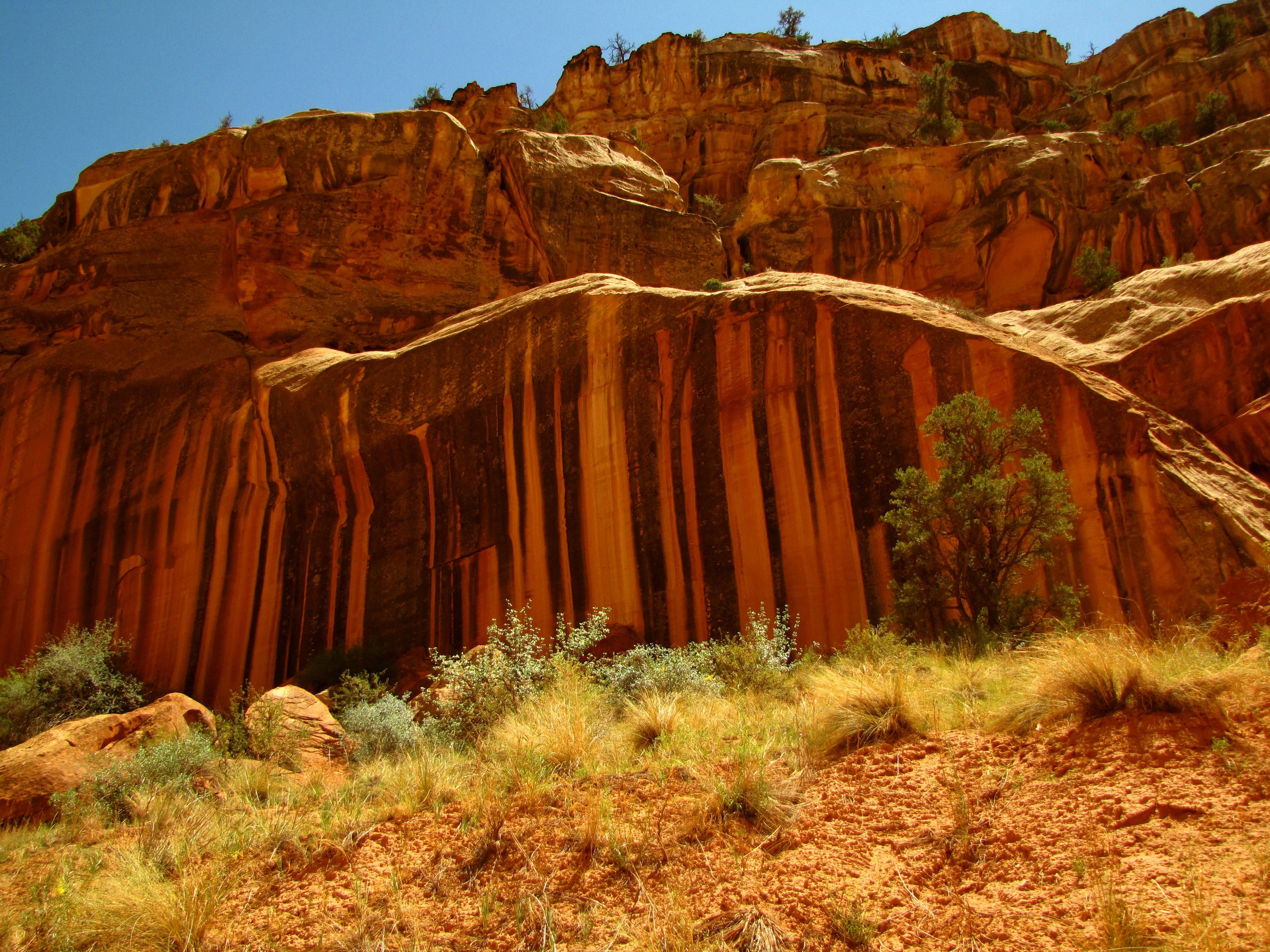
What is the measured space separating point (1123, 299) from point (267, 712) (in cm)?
1729

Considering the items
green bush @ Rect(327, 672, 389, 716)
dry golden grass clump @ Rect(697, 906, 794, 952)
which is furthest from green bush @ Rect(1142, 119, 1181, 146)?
dry golden grass clump @ Rect(697, 906, 794, 952)

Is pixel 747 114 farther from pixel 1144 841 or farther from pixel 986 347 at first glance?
pixel 1144 841

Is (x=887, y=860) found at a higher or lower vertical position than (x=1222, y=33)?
lower

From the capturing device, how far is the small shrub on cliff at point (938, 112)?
3641 centimetres

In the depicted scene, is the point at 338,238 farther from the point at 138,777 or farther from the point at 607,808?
the point at 607,808

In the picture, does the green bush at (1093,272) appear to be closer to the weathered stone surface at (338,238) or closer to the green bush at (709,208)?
the weathered stone surface at (338,238)

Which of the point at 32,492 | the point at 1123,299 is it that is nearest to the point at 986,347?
the point at 1123,299

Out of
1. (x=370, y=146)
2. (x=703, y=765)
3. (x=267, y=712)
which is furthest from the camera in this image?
(x=370, y=146)

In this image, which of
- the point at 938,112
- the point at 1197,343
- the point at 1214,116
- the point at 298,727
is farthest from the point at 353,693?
the point at 1214,116

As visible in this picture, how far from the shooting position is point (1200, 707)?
5277 millimetres

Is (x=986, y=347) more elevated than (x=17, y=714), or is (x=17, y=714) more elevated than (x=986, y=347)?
(x=986, y=347)

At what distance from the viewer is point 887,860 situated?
4.92 meters

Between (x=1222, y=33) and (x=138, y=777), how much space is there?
5235cm

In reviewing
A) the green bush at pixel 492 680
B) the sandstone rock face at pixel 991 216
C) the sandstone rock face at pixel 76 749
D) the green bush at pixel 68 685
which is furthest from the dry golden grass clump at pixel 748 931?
the sandstone rock face at pixel 991 216
